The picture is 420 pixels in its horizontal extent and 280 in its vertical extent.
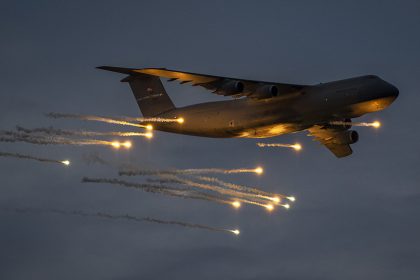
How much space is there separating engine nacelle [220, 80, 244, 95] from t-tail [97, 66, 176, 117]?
4.38 m

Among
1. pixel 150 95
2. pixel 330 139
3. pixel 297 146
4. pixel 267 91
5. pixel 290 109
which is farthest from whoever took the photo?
pixel 297 146

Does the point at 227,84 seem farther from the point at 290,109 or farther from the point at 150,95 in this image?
the point at 150,95

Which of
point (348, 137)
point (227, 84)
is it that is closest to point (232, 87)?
point (227, 84)

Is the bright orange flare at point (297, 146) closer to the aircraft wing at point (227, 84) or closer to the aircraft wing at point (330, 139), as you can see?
the aircraft wing at point (330, 139)

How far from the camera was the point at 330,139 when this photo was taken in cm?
4144

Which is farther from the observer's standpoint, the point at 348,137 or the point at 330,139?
the point at 330,139

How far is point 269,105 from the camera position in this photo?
36.8 metres

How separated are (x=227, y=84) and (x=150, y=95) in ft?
18.0

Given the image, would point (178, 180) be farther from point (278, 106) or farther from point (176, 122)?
point (278, 106)

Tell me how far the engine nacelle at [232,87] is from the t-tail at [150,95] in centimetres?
438

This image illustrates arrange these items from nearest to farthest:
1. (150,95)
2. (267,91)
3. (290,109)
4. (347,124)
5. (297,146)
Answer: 1. (267,91)
2. (290,109)
3. (347,124)
4. (150,95)
5. (297,146)

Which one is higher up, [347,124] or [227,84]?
[227,84]

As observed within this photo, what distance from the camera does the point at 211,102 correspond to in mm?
38719

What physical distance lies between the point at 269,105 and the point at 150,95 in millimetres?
6688
